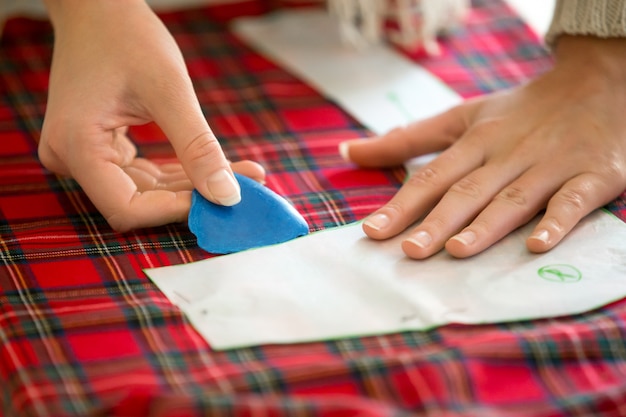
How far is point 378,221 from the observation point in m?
0.86

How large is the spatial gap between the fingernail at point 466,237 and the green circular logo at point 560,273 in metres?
0.07

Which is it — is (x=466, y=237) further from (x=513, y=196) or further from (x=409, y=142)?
(x=409, y=142)

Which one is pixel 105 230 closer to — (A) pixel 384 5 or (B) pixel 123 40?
(B) pixel 123 40

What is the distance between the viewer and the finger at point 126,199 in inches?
33.5

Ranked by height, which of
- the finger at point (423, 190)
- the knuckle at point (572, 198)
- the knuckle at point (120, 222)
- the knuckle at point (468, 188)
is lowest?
the knuckle at point (120, 222)

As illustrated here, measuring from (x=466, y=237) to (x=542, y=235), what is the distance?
0.25 ft

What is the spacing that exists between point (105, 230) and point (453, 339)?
1.22 ft

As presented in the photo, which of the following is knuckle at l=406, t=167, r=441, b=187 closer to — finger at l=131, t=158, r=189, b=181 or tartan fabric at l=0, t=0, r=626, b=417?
tartan fabric at l=0, t=0, r=626, b=417

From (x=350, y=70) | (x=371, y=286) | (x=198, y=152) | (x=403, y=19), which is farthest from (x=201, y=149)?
(x=403, y=19)

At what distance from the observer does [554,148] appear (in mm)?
924

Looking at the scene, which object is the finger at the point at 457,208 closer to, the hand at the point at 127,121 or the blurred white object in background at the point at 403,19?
the hand at the point at 127,121

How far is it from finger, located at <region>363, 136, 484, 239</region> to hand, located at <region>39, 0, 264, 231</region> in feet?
0.47

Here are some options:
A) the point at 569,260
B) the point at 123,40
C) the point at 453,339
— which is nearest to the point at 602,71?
the point at 569,260

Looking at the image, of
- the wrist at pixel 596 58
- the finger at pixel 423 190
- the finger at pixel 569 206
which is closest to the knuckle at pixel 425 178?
the finger at pixel 423 190
